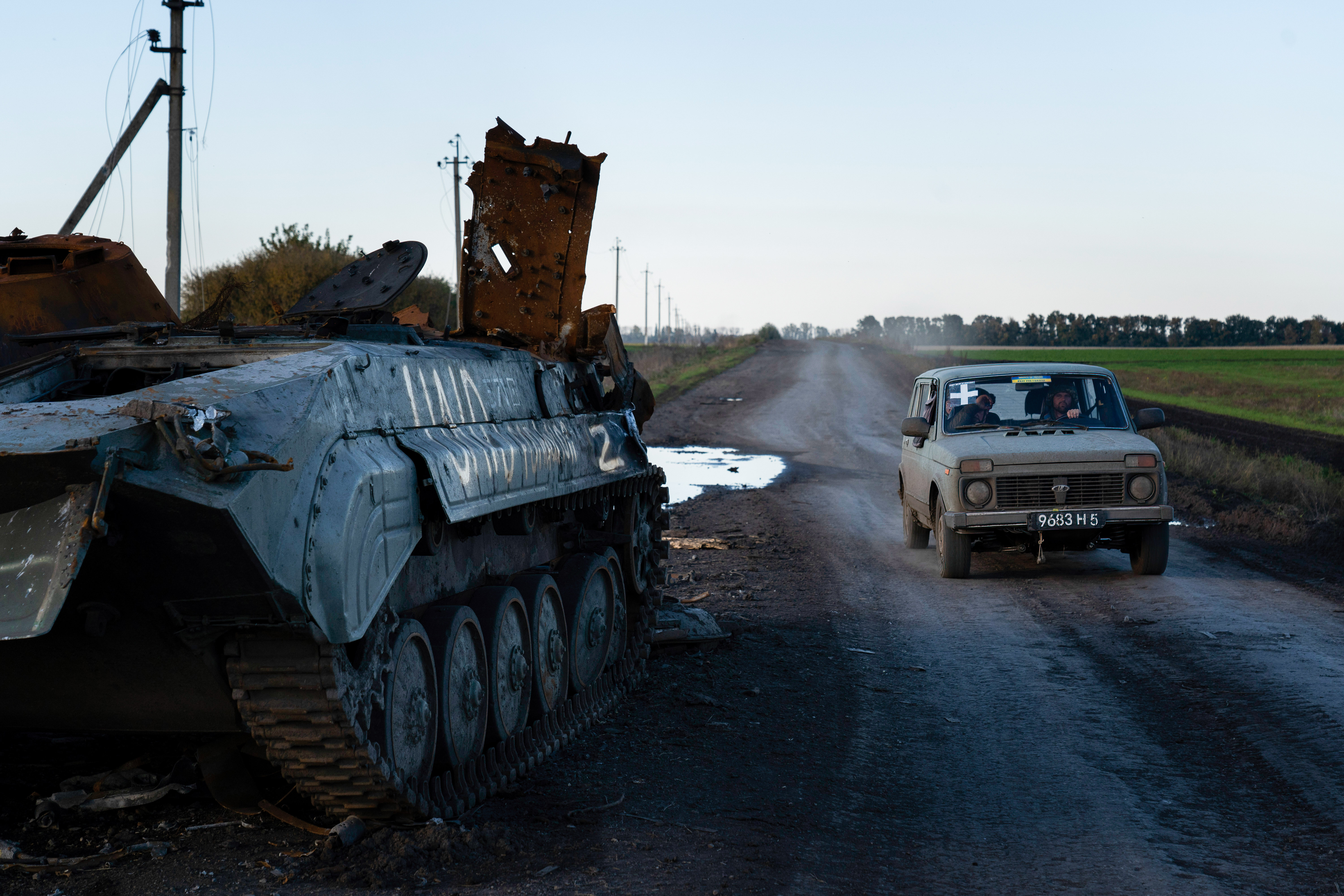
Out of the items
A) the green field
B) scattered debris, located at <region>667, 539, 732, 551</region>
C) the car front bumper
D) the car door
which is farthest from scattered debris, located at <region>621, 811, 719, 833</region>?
the green field

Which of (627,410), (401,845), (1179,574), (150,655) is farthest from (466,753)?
(1179,574)

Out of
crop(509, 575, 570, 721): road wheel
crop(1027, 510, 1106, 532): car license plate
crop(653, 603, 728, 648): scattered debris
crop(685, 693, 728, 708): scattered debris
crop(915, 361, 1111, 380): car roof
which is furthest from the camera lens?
crop(915, 361, 1111, 380): car roof

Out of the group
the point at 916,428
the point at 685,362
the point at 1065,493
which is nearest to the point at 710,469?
the point at 916,428

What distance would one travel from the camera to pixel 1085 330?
360 ft

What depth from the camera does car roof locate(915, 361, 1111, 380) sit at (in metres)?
11.9

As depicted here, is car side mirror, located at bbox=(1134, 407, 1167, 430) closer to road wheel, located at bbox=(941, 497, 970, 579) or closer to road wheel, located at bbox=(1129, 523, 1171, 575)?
road wheel, located at bbox=(1129, 523, 1171, 575)

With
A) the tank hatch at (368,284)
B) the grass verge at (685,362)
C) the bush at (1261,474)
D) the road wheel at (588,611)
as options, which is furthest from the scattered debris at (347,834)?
the grass verge at (685,362)

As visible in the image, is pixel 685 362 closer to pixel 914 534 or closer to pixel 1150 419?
pixel 914 534

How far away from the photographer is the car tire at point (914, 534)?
13.0m

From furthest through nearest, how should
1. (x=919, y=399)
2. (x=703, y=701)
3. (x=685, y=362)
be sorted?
1. (x=685, y=362)
2. (x=919, y=399)
3. (x=703, y=701)

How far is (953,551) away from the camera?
11.1 meters

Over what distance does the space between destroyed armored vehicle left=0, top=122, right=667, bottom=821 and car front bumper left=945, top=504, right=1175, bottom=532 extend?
4109mm

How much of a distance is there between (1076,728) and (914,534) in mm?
6453

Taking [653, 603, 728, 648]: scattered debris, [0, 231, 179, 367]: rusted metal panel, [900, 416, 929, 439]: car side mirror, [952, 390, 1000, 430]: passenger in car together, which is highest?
[0, 231, 179, 367]: rusted metal panel
